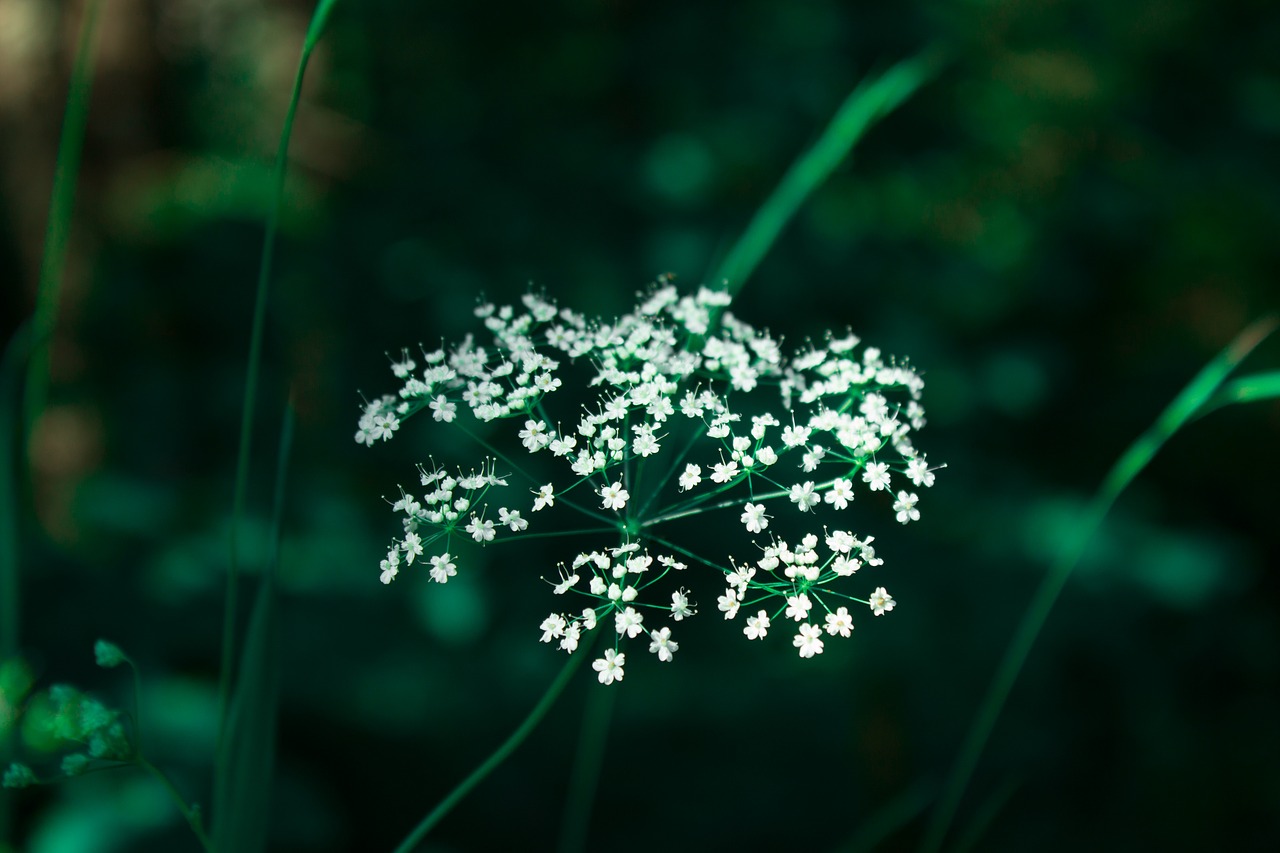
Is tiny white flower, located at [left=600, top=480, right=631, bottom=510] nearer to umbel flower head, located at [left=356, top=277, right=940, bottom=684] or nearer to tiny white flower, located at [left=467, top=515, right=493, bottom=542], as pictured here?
umbel flower head, located at [left=356, top=277, right=940, bottom=684]

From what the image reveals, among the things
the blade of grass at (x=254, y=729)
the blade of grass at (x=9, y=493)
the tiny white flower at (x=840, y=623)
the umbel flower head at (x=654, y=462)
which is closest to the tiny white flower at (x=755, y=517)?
the umbel flower head at (x=654, y=462)

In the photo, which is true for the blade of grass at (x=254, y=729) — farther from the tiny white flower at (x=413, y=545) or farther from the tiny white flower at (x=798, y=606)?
the tiny white flower at (x=798, y=606)

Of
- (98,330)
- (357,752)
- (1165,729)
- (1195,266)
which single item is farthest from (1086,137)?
(98,330)

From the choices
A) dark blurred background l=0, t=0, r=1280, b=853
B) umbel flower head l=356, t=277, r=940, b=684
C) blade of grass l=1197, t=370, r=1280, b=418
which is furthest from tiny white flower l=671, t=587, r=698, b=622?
dark blurred background l=0, t=0, r=1280, b=853

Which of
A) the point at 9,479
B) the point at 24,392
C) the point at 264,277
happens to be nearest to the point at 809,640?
the point at 264,277

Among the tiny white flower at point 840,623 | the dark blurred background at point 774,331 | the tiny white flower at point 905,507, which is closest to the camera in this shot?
the tiny white flower at point 840,623

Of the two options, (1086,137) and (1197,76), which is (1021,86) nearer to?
(1086,137)
